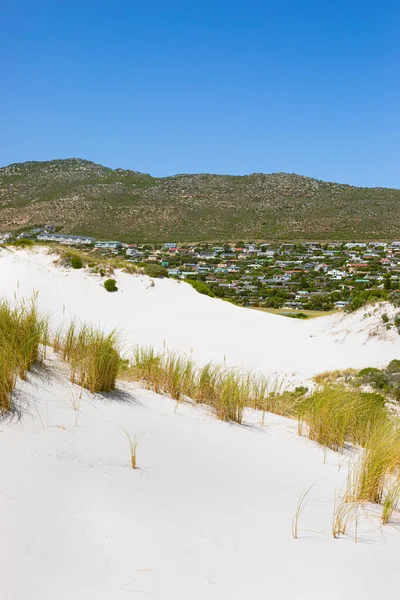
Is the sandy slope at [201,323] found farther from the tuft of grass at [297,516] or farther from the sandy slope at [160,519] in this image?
the tuft of grass at [297,516]

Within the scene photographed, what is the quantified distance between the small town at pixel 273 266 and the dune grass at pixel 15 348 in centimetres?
2105

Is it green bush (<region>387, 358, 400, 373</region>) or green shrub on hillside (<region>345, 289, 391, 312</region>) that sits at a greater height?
green shrub on hillside (<region>345, 289, 391, 312</region>)

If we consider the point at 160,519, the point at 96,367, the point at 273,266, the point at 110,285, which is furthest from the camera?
the point at 273,266

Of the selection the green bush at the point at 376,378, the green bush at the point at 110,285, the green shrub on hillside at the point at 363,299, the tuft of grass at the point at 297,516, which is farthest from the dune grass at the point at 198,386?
the green bush at the point at 110,285

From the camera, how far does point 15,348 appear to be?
410cm

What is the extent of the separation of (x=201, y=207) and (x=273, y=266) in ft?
95.1

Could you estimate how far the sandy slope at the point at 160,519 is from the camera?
2098 millimetres

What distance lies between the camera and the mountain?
79.2 metres

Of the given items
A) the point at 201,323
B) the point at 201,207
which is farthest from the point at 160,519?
the point at 201,207

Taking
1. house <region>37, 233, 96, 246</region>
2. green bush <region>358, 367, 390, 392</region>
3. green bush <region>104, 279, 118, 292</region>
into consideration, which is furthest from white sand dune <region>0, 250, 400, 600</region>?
house <region>37, 233, 96, 246</region>

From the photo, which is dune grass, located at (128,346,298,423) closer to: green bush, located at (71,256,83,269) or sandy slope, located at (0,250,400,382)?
sandy slope, located at (0,250,400,382)

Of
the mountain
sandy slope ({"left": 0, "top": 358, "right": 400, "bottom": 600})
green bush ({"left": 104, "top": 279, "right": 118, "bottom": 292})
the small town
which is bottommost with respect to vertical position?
sandy slope ({"left": 0, "top": 358, "right": 400, "bottom": 600})

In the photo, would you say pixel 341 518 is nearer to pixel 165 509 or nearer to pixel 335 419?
pixel 165 509

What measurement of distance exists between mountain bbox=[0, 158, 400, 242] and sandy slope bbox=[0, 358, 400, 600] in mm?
72236
